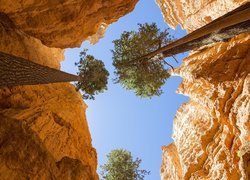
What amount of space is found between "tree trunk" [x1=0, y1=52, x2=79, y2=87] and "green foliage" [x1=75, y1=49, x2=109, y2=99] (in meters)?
5.08

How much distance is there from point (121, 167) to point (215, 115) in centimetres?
899

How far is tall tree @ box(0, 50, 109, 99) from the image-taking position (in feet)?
32.9

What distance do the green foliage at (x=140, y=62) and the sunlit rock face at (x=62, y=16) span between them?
5.85 feet

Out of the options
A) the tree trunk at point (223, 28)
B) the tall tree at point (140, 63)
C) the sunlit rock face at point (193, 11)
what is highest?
the sunlit rock face at point (193, 11)

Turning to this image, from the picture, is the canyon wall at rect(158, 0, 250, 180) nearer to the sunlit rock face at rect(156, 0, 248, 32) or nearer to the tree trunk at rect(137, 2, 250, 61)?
the sunlit rock face at rect(156, 0, 248, 32)

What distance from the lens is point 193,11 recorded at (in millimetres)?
26953

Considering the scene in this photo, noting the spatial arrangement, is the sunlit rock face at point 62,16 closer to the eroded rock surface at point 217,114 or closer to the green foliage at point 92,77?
the green foliage at point 92,77

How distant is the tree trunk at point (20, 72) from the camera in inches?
386

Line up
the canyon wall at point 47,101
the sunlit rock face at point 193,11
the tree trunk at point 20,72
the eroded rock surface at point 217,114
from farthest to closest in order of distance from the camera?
1. the sunlit rock face at point 193,11
2. the eroded rock surface at point 217,114
3. the tree trunk at point 20,72
4. the canyon wall at point 47,101

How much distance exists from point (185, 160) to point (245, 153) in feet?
27.0

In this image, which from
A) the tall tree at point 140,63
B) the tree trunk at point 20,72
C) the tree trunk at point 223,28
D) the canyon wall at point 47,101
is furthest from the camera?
the tall tree at point 140,63

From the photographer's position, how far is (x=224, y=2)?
864 inches

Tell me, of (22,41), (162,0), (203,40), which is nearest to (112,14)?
(22,41)

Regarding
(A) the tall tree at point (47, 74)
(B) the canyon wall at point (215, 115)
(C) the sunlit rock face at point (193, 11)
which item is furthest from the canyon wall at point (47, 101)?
(C) the sunlit rock face at point (193, 11)
